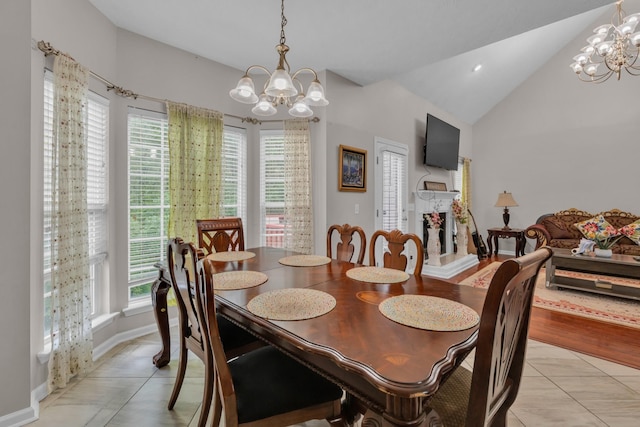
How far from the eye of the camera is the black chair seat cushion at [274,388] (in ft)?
3.51

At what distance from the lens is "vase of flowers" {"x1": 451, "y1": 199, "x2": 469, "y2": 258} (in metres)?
5.44

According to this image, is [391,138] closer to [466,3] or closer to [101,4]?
[466,3]

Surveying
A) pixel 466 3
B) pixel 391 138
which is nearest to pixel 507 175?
pixel 391 138

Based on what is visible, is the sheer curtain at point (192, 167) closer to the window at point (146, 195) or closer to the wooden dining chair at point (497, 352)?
the window at point (146, 195)

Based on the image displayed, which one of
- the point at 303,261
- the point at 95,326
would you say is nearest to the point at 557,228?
the point at 303,261

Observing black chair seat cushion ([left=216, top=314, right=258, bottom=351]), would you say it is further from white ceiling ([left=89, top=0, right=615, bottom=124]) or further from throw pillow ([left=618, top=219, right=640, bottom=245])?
throw pillow ([left=618, top=219, right=640, bottom=245])

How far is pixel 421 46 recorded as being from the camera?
2.72m

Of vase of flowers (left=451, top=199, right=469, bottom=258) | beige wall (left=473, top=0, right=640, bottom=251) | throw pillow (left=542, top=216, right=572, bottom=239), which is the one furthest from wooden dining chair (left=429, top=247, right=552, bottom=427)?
beige wall (left=473, top=0, right=640, bottom=251)

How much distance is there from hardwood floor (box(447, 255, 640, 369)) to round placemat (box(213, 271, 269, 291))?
102 inches

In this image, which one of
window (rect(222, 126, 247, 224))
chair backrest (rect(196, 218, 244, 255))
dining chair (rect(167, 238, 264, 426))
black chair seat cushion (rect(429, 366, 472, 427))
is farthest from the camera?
window (rect(222, 126, 247, 224))

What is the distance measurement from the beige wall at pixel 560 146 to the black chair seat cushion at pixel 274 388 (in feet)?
22.0

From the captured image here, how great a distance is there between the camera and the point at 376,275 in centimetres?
172

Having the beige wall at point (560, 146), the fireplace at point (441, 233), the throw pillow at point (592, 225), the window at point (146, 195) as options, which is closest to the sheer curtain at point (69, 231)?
the window at point (146, 195)

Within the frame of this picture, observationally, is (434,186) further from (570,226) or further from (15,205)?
(15,205)
